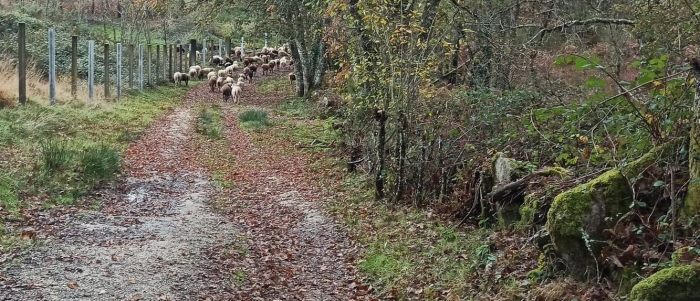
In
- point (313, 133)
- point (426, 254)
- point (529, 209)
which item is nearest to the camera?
point (529, 209)

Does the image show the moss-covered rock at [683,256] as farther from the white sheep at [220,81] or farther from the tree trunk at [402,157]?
the white sheep at [220,81]

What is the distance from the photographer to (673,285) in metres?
4.02

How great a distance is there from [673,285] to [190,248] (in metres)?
4.95

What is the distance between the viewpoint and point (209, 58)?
40688 mm

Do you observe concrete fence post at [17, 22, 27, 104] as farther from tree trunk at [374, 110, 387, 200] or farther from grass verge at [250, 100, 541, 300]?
tree trunk at [374, 110, 387, 200]

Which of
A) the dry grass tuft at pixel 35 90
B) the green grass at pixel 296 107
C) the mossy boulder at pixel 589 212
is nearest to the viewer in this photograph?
the mossy boulder at pixel 589 212

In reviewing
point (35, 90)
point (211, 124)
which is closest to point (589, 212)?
point (211, 124)

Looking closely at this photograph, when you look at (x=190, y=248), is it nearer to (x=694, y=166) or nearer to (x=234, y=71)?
(x=694, y=166)

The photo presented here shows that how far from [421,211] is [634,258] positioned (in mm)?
3986

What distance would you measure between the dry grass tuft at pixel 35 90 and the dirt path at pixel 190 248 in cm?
414

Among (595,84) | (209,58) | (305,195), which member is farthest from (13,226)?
(209,58)

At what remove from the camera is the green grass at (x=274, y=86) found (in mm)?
29094

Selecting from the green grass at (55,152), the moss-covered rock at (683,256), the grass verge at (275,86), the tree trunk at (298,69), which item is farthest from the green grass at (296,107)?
the moss-covered rock at (683,256)

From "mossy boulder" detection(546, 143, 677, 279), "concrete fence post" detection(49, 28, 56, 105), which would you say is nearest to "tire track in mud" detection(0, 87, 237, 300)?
"mossy boulder" detection(546, 143, 677, 279)
